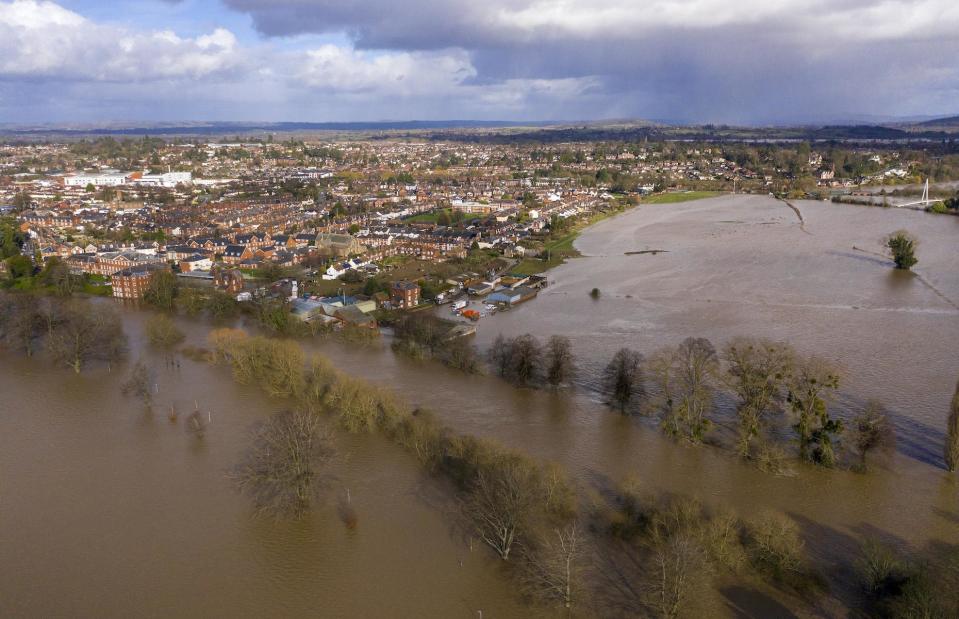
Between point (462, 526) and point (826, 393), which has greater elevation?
point (826, 393)

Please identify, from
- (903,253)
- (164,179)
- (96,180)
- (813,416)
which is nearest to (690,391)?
(813,416)

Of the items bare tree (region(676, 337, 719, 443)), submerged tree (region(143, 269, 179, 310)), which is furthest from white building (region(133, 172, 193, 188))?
bare tree (region(676, 337, 719, 443))

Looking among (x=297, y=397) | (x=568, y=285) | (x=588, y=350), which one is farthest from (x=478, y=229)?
(x=297, y=397)

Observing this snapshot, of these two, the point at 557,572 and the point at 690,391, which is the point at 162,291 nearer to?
the point at 690,391

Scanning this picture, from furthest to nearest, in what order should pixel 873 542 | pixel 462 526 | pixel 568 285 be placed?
pixel 568 285 → pixel 462 526 → pixel 873 542

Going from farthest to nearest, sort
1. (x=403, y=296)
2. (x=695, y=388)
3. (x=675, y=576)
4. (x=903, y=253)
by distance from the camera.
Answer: (x=903, y=253)
(x=403, y=296)
(x=695, y=388)
(x=675, y=576)

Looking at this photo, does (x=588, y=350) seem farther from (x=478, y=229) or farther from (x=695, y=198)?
(x=695, y=198)

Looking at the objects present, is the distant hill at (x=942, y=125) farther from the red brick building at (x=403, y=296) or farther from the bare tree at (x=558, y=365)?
the bare tree at (x=558, y=365)
